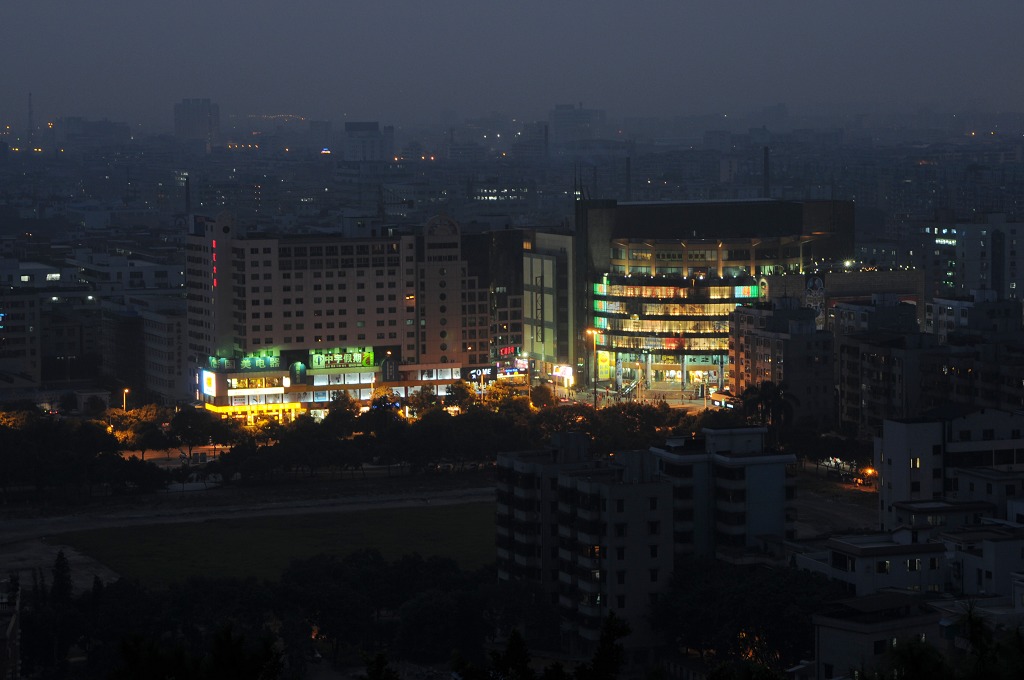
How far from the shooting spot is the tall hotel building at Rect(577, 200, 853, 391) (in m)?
64.5

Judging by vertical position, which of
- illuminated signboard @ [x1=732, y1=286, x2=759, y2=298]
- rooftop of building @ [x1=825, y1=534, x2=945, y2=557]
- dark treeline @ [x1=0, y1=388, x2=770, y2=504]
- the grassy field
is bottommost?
the grassy field

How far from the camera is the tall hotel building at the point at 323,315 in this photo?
59.8 m

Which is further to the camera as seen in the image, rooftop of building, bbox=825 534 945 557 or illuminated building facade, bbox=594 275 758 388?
illuminated building facade, bbox=594 275 758 388

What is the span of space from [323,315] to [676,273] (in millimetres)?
11648

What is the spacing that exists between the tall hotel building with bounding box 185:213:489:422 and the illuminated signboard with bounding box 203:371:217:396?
3 centimetres

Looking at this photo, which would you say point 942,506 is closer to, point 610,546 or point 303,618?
point 610,546

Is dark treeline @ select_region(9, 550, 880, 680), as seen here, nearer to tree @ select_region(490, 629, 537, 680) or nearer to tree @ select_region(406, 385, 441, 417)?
tree @ select_region(490, 629, 537, 680)

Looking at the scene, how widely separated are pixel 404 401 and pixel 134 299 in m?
16.6

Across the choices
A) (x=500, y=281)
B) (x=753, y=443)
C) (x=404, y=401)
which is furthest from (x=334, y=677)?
(x=500, y=281)

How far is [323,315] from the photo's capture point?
61.3m

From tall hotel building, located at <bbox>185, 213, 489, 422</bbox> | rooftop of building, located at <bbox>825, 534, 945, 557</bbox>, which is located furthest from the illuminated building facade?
rooftop of building, located at <bbox>825, 534, 945, 557</bbox>

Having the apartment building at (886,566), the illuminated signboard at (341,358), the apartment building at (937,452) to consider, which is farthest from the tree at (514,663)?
the illuminated signboard at (341,358)

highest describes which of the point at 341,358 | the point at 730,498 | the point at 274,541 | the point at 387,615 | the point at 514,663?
the point at 341,358

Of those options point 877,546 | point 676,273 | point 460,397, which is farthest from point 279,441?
point 877,546
